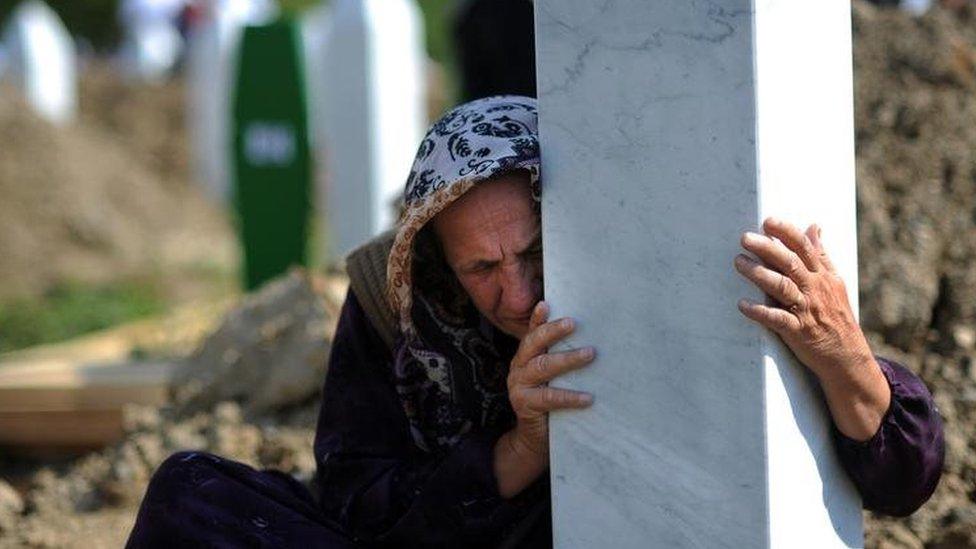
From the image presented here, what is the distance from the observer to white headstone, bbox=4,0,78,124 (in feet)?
48.5

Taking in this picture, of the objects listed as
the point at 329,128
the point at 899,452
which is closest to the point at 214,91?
the point at 329,128

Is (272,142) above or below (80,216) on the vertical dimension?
above

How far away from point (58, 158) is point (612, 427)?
11.9 metres

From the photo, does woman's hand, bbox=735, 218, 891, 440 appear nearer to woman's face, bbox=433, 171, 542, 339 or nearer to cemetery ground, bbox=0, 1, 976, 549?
cemetery ground, bbox=0, 1, 976, 549

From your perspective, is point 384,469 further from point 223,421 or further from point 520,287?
point 223,421

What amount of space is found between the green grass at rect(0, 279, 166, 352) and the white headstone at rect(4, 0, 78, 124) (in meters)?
3.36

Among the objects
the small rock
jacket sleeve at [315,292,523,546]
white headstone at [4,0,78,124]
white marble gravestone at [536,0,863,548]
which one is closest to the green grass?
white headstone at [4,0,78,124]

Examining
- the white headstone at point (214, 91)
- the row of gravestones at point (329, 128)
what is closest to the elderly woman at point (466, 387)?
the row of gravestones at point (329, 128)

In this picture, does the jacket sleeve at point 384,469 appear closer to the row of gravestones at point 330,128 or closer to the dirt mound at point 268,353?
the dirt mound at point 268,353

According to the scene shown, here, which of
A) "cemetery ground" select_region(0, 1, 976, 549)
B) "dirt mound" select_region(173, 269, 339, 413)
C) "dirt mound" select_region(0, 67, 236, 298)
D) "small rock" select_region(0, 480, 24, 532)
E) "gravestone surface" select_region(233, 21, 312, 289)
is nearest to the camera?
"cemetery ground" select_region(0, 1, 976, 549)

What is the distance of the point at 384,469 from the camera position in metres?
2.53

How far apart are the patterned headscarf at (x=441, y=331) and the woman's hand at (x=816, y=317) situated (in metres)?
0.51

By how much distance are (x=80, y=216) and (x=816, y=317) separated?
38.1 ft

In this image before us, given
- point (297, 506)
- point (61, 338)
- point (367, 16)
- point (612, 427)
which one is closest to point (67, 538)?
point (297, 506)
